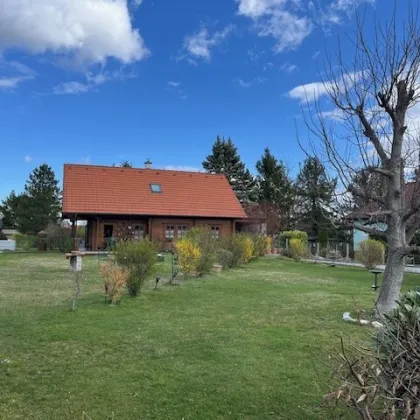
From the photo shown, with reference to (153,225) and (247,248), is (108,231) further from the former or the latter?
(247,248)

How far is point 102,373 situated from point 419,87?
21.2ft

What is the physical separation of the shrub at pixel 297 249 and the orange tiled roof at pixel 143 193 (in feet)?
20.9

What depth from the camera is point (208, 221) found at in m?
32.3

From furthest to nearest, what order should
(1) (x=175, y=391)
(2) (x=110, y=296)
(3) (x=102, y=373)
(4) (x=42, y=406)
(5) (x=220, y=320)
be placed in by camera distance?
(2) (x=110, y=296)
(5) (x=220, y=320)
(3) (x=102, y=373)
(1) (x=175, y=391)
(4) (x=42, y=406)

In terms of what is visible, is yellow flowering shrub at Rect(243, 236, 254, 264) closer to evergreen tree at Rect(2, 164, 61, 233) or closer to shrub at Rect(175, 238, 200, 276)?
shrub at Rect(175, 238, 200, 276)

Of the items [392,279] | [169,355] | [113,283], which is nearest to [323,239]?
[392,279]

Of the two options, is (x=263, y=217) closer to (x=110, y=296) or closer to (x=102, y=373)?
(x=110, y=296)

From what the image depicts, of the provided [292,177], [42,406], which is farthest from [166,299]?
[292,177]

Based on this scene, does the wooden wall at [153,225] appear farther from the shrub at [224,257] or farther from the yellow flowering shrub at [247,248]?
the shrub at [224,257]

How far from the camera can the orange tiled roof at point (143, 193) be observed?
96.0 feet

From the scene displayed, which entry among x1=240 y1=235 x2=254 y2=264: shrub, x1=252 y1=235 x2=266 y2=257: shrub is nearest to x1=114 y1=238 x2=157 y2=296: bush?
x1=240 y1=235 x2=254 y2=264: shrub

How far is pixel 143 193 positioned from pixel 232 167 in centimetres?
2148

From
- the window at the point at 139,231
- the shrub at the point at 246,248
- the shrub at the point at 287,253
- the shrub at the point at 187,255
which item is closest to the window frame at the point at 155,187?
the window at the point at 139,231

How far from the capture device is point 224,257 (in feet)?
59.6
